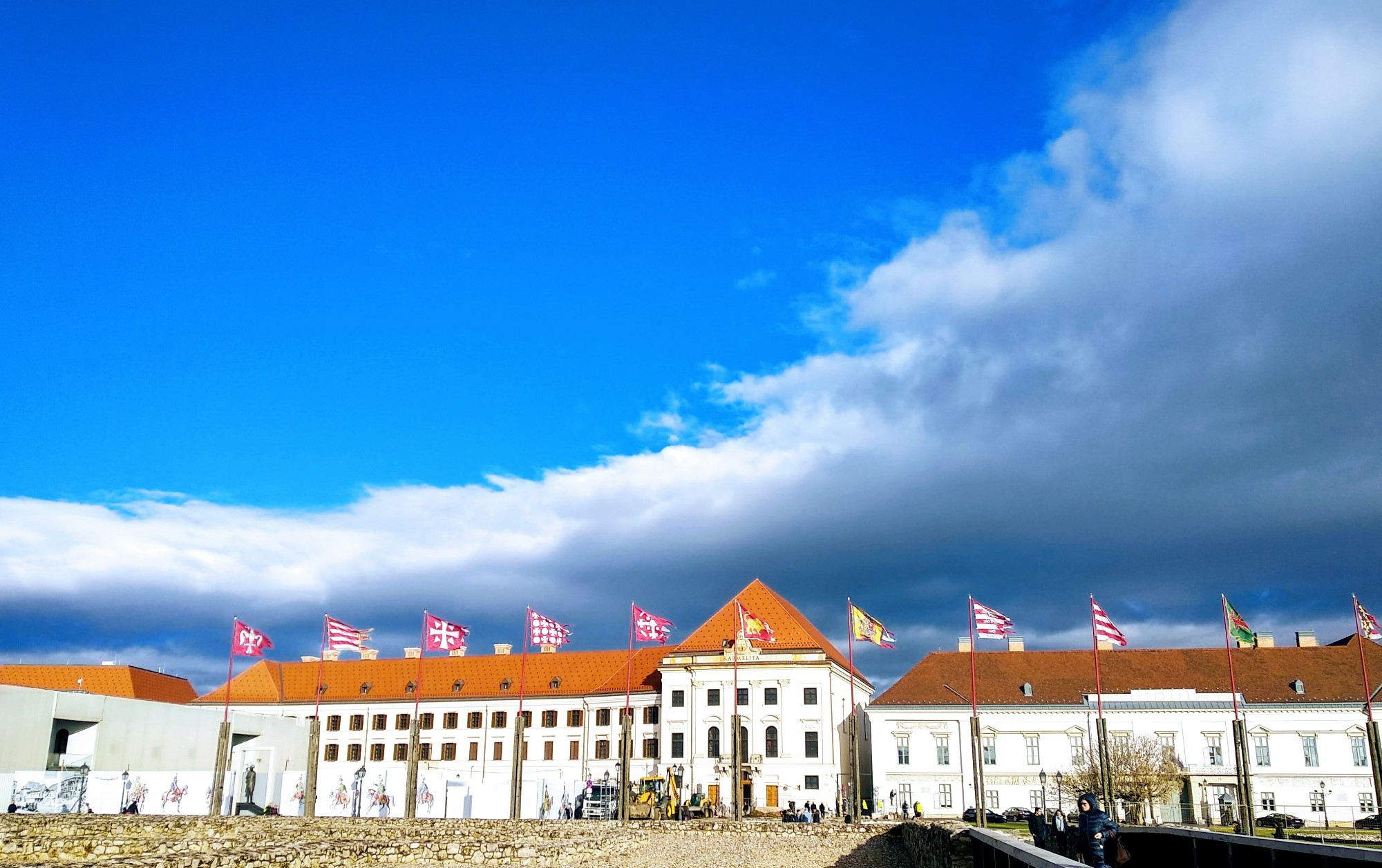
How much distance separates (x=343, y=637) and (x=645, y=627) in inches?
501

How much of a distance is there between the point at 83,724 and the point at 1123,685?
187 feet

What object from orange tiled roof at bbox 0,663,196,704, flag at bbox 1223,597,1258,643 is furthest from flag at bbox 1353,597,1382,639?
orange tiled roof at bbox 0,663,196,704

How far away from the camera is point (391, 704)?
7844cm

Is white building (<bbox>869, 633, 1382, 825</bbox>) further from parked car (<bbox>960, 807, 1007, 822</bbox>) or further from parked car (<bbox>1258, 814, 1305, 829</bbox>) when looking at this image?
parked car (<bbox>1258, 814, 1305, 829</bbox>)

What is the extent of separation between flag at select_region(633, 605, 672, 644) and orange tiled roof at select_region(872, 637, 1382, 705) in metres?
23.7

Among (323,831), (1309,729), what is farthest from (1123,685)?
(323,831)

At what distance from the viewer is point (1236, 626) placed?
133 ft

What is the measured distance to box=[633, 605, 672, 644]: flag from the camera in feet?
151

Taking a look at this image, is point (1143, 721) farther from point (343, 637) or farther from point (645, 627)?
point (343, 637)

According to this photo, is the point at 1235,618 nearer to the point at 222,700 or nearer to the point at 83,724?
the point at 83,724

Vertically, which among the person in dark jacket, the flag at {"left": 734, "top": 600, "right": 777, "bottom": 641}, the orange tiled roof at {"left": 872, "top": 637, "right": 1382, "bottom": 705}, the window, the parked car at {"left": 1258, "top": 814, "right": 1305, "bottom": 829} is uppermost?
the flag at {"left": 734, "top": 600, "right": 777, "bottom": 641}

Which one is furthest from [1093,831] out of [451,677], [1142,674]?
[451,677]

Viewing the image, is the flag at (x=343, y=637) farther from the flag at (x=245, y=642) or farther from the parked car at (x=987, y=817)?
the parked car at (x=987, y=817)

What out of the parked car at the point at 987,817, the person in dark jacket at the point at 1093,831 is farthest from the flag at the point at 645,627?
the person in dark jacket at the point at 1093,831
